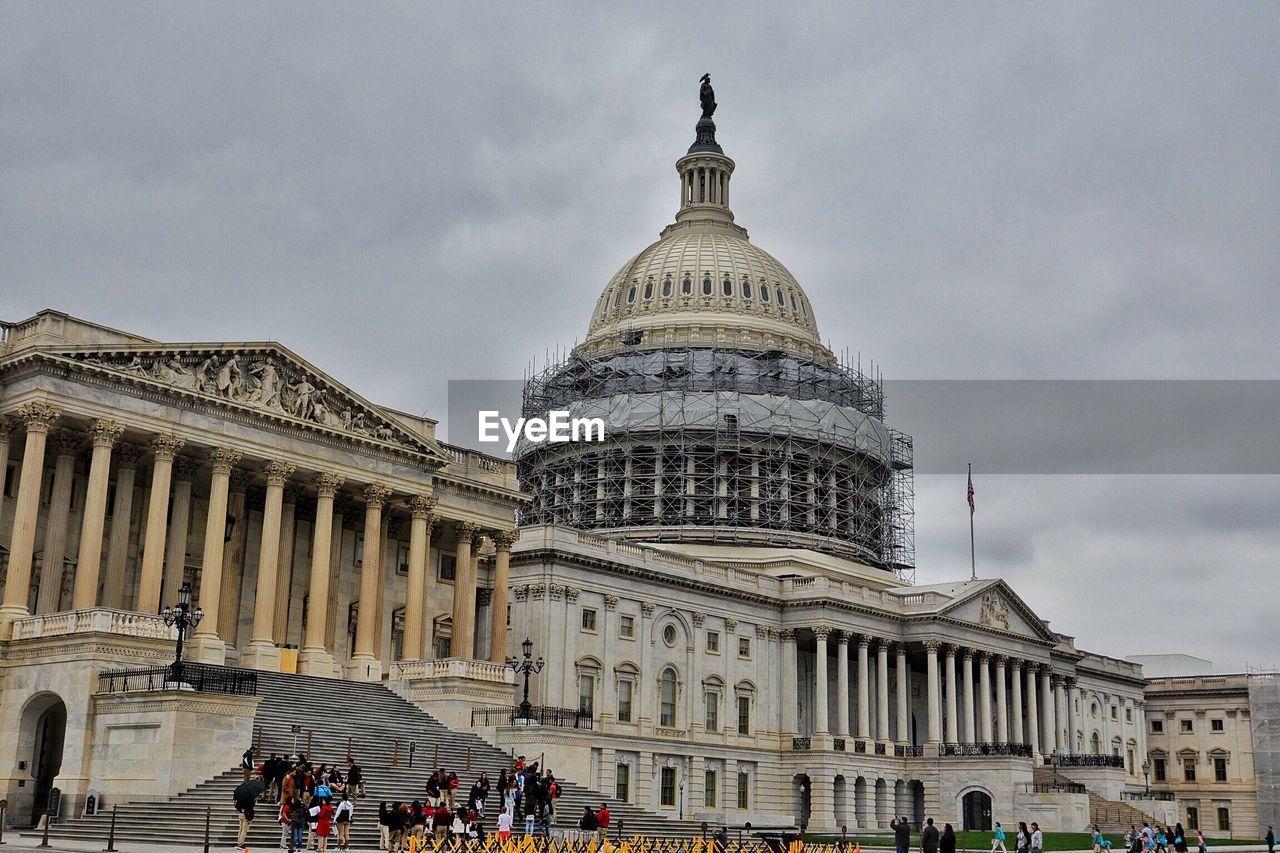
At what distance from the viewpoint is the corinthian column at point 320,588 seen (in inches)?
2450

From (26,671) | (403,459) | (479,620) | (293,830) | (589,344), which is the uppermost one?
(589,344)

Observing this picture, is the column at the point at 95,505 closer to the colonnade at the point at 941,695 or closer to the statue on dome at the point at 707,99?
the colonnade at the point at 941,695

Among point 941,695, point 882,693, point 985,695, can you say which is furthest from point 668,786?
point 941,695

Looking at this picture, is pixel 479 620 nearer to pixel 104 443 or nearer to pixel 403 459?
pixel 403 459

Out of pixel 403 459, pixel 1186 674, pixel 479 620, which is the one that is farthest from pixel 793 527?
pixel 1186 674

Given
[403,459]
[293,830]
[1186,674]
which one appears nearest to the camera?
[293,830]

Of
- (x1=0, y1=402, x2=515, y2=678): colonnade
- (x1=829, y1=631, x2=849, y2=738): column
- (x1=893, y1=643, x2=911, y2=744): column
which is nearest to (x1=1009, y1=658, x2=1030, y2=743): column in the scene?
(x1=893, y1=643, x2=911, y2=744): column

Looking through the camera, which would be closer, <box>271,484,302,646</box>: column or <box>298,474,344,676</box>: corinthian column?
<box>298,474,344,676</box>: corinthian column

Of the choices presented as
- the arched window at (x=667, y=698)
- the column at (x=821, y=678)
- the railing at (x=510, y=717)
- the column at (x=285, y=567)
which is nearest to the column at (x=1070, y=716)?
the column at (x=821, y=678)

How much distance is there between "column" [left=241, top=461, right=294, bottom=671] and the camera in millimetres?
60625

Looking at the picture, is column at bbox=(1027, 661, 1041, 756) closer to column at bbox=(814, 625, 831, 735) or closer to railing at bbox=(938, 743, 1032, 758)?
railing at bbox=(938, 743, 1032, 758)

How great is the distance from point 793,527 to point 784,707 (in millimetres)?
16772

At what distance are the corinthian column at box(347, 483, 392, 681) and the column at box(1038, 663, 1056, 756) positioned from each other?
202ft

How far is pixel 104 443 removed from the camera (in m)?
55.4
